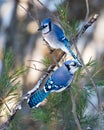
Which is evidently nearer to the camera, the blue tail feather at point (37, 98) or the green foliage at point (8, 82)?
the blue tail feather at point (37, 98)

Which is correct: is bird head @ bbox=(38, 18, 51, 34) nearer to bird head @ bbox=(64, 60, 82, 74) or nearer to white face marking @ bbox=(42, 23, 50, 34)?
white face marking @ bbox=(42, 23, 50, 34)

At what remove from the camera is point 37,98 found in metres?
0.79

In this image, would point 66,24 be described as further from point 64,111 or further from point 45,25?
point 64,111

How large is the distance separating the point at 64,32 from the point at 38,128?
0.27 m

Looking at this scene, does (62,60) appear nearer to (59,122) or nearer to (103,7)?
(59,122)

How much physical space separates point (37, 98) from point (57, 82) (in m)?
0.08

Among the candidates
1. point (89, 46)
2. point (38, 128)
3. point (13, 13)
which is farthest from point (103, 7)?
point (38, 128)

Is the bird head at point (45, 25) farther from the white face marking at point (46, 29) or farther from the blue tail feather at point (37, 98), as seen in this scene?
the blue tail feather at point (37, 98)

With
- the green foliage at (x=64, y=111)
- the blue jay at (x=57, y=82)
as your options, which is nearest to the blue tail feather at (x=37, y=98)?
the blue jay at (x=57, y=82)

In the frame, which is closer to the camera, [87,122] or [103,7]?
[87,122]

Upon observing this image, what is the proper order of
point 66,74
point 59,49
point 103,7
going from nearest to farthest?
point 66,74
point 59,49
point 103,7

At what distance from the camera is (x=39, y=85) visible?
881 millimetres

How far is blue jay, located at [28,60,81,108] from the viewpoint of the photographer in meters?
0.79

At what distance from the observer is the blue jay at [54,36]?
848 millimetres
